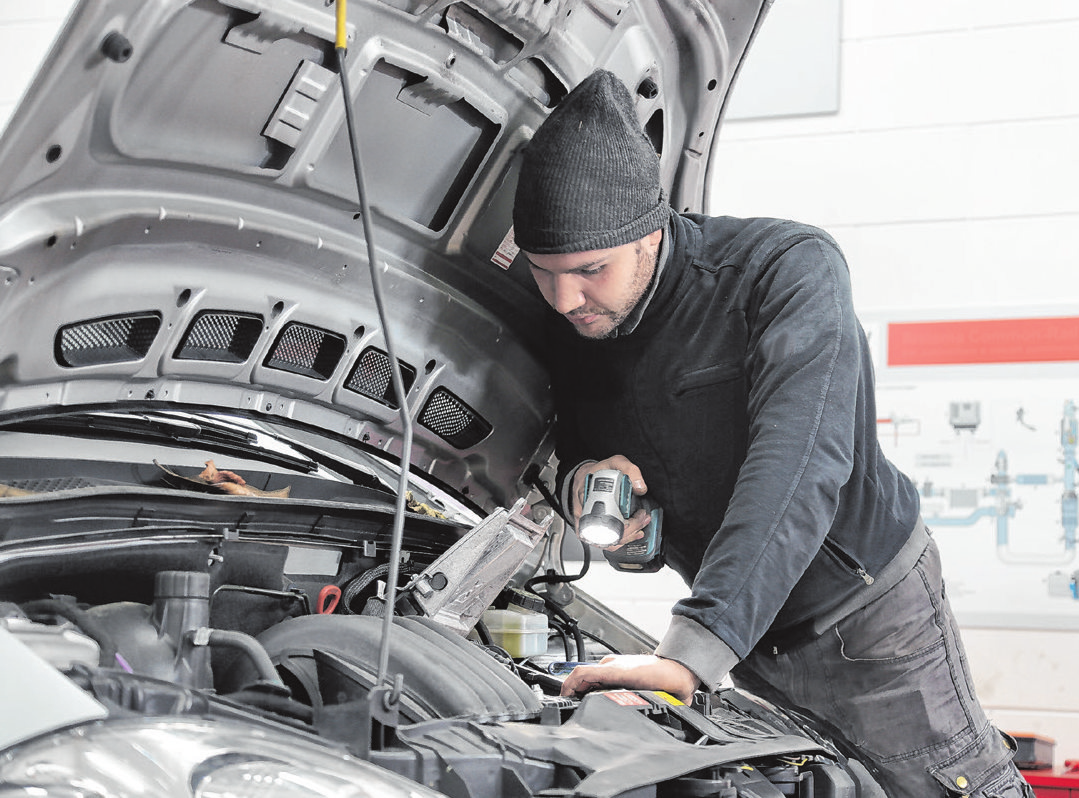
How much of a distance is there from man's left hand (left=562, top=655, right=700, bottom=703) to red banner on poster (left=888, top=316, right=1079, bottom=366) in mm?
2817

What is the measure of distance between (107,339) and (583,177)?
2.34ft

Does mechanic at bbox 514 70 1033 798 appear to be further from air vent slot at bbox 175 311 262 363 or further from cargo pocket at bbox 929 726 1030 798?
air vent slot at bbox 175 311 262 363

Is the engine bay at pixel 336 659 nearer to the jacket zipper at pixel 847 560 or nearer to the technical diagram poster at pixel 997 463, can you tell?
the jacket zipper at pixel 847 560

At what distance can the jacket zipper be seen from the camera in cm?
182

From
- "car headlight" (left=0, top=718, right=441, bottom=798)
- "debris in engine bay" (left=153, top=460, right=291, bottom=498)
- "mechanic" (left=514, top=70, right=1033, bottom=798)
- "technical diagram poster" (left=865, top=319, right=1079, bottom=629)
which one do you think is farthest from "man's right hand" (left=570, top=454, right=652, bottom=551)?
"technical diagram poster" (left=865, top=319, right=1079, bottom=629)

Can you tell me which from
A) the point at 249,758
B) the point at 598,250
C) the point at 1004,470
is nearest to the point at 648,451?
the point at 598,250

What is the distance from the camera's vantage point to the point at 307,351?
1.65m

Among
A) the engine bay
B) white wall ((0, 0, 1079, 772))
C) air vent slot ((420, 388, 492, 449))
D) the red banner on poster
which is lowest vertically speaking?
the engine bay

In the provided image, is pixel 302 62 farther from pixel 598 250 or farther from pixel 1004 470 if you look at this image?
pixel 1004 470

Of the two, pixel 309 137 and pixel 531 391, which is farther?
pixel 531 391

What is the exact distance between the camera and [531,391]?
1.99 metres

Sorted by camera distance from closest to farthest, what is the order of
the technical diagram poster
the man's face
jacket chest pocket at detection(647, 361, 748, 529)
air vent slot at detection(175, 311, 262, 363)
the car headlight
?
1. the car headlight
2. air vent slot at detection(175, 311, 262, 363)
3. the man's face
4. jacket chest pocket at detection(647, 361, 748, 529)
5. the technical diagram poster

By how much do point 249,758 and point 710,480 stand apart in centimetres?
115

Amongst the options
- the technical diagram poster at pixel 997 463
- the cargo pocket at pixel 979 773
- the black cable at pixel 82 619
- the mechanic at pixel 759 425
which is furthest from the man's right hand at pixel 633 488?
the technical diagram poster at pixel 997 463
